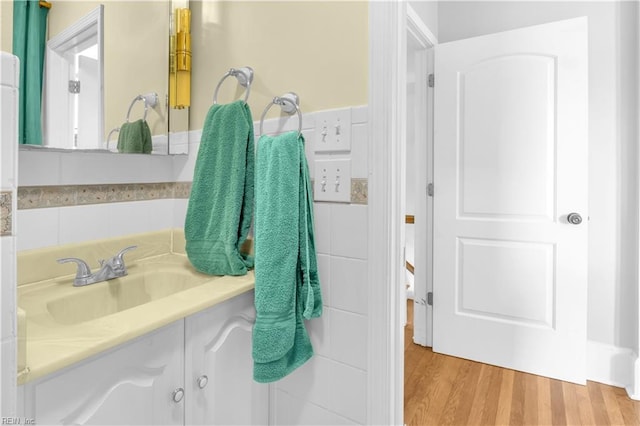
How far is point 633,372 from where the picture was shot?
184 cm

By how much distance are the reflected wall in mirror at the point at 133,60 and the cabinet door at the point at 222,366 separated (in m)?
0.66

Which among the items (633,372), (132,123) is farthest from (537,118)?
(132,123)

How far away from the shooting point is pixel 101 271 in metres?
1.11

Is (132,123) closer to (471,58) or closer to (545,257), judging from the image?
(471,58)

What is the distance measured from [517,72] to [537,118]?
27 centimetres

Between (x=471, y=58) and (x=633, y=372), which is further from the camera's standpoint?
(x=471, y=58)

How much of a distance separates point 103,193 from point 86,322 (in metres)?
0.57

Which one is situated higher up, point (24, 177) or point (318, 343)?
point (24, 177)

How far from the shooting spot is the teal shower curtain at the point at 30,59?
0.96 meters

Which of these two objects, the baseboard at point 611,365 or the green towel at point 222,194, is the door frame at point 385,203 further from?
the baseboard at point 611,365

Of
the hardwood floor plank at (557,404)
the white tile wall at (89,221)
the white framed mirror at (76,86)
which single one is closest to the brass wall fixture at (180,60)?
the white framed mirror at (76,86)

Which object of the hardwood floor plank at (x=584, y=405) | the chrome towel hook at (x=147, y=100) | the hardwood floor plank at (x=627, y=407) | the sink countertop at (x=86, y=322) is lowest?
the hardwood floor plank at (x=627, y=407)

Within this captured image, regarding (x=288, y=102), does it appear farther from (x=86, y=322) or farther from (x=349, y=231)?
(x=86, y=322)

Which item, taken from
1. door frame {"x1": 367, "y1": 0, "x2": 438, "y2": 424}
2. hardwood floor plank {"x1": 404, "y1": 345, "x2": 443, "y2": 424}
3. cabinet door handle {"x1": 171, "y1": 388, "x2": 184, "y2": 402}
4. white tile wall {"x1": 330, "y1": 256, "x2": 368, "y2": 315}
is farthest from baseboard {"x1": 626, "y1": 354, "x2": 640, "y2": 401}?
cabinet door handle {"x1": 171, "y1": 388, "x2": 184, "y2": 402}
